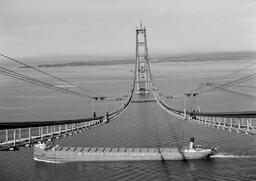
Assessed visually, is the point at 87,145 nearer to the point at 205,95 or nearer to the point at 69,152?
the point at 69,152

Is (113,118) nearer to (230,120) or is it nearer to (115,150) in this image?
(115,150)

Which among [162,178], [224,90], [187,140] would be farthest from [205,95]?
[162,178]

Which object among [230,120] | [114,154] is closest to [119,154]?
[114,154]

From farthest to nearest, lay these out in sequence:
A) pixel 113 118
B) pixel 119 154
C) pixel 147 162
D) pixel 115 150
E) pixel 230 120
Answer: pixel 113 118 → pixel 115 150 → pixel 119 154 → pixel 147 162 → pixel 230 120

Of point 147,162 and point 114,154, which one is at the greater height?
point 114,154

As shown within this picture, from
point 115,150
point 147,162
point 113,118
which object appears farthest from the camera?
point 113,118

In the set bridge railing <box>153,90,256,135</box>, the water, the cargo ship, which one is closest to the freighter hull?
→ the cargo ship
